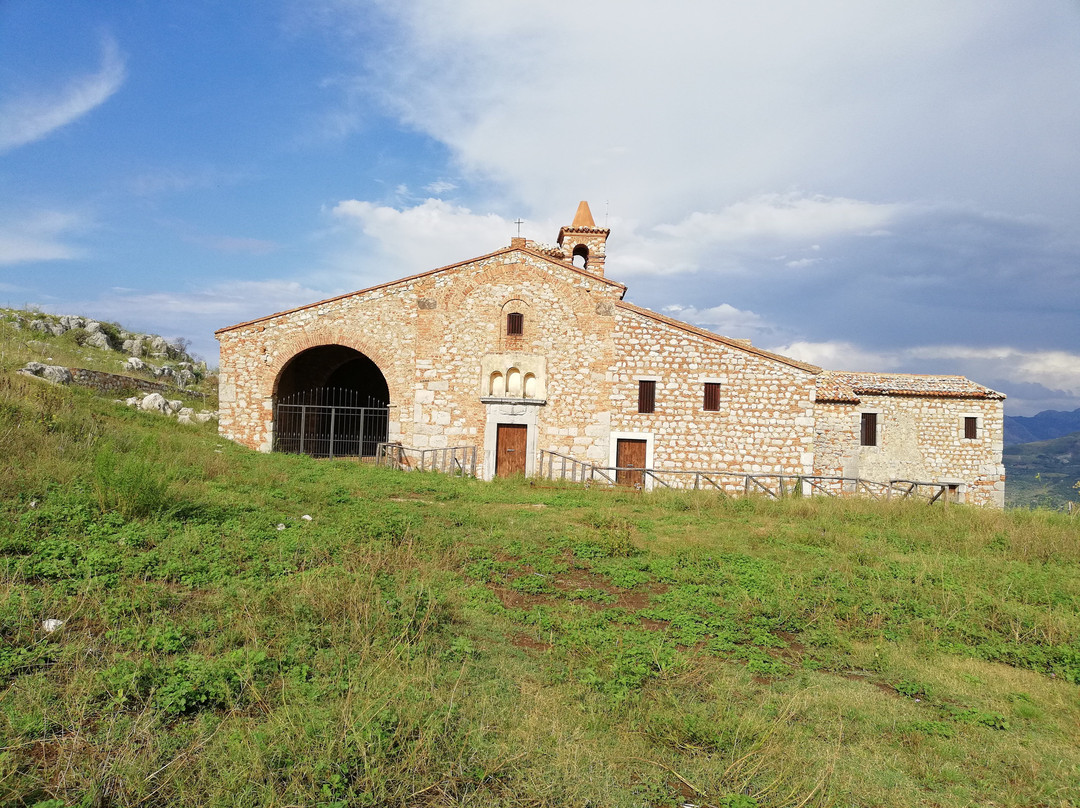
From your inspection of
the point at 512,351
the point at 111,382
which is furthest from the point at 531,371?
the point at 111,382

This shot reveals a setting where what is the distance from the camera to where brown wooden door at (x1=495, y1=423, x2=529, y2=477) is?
18.6m

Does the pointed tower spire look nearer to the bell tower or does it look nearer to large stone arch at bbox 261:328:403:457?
the bell tower

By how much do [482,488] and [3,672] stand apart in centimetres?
1123

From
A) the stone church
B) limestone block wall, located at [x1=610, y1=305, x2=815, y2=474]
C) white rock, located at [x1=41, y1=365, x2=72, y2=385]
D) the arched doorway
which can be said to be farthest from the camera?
the arched doorway

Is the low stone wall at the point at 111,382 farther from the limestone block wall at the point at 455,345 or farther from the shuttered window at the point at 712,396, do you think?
the shuttered window at the point at 712,396

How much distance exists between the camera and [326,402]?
23703mm

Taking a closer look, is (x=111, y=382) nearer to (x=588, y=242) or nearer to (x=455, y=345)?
(x=455, y=345)

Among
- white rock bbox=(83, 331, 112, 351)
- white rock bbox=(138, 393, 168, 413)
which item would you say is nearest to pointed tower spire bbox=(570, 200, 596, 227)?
white rock bbox=(138, 393, 168, 413)

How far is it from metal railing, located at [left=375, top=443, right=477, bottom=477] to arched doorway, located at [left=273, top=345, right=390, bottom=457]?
0.62 m

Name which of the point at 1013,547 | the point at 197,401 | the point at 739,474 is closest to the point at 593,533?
the point at 1013,547

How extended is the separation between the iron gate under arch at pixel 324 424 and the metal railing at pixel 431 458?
613 millimetres

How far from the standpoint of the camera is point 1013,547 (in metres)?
9.83

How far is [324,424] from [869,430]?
1996 centimetres

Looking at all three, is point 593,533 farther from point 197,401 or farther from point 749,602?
point 197,401
